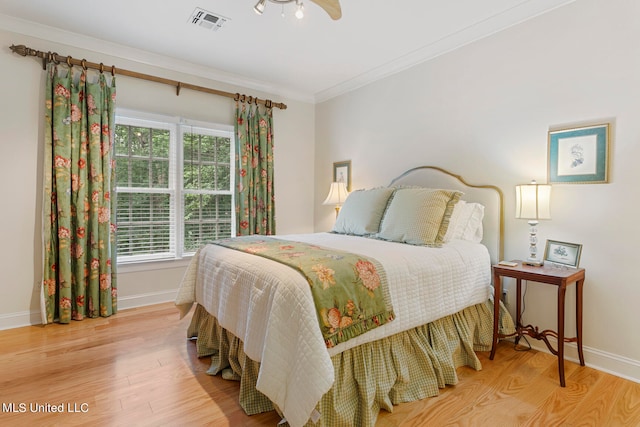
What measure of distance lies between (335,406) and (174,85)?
3.32 metres

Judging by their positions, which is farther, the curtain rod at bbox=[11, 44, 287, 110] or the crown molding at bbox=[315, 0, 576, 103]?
the curtain rod at bbox=[11, 44, 287, 110]

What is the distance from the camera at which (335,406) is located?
1508 mm

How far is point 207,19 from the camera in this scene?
266 cm

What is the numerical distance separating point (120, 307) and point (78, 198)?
1100 millimetres

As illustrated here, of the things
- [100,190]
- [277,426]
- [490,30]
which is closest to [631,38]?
[490,30]

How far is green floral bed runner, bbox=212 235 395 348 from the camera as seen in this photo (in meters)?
1.51

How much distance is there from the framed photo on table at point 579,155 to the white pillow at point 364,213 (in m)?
1.17

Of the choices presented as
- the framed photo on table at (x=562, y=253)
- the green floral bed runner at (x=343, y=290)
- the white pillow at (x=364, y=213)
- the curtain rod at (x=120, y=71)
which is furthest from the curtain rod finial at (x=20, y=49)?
the framed photo on table at (x=562, y=253)

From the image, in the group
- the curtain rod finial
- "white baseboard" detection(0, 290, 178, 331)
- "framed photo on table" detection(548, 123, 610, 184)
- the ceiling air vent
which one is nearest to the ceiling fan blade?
the ceiling air vent

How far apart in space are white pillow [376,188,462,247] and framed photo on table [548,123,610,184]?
2.18 feet

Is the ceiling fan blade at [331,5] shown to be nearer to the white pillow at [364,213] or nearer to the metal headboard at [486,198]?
the white pillow at [364,213]

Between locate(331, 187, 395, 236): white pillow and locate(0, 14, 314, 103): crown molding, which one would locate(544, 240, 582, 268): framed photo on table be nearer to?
locate(331, 187, 395, 236): white pillow

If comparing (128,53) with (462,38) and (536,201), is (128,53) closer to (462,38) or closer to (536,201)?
(462,38)

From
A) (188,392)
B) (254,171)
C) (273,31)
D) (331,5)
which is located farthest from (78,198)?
(331,5)
